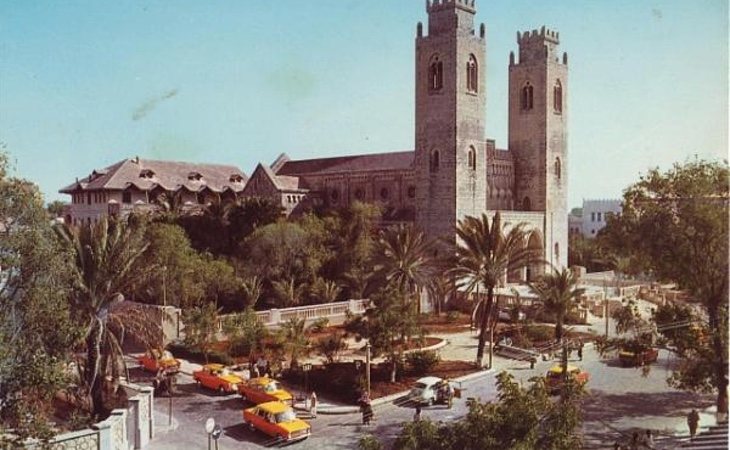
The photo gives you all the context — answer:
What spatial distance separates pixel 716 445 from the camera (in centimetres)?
1661

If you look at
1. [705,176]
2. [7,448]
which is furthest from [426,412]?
[7,448]

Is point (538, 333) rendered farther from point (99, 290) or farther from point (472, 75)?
point (99, 290)

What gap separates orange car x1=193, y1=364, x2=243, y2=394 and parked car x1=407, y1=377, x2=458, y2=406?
19.6ft

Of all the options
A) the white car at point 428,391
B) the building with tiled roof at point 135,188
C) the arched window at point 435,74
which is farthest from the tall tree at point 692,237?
the building with tiled roof at point 135,188

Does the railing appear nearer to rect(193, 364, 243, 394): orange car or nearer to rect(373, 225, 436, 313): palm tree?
rect(373, 225, 436, 313): palm tree

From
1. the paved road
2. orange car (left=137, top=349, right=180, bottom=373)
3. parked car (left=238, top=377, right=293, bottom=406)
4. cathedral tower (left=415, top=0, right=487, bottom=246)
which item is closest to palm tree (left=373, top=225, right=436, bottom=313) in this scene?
the paved road

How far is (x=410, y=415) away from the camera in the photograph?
21047mm

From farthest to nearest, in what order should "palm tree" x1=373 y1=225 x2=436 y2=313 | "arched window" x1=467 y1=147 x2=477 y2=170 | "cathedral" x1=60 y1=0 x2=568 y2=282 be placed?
"cathedral" x1=60 y1=0 x2=568 y2=282
"arched window" x1=467 y1=147 x2=477 y2=170
"palm tree" x1=373 y1=225 x2=436 y2=313

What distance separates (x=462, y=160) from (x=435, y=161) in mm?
1655

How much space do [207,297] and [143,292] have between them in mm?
3039

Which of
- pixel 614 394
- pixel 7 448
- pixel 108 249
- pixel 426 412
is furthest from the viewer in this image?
pixel 614 394

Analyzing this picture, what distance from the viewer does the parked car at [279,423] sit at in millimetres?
18688

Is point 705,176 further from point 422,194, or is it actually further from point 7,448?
point 422,194

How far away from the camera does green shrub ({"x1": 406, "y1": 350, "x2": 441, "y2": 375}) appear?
83.1ft
